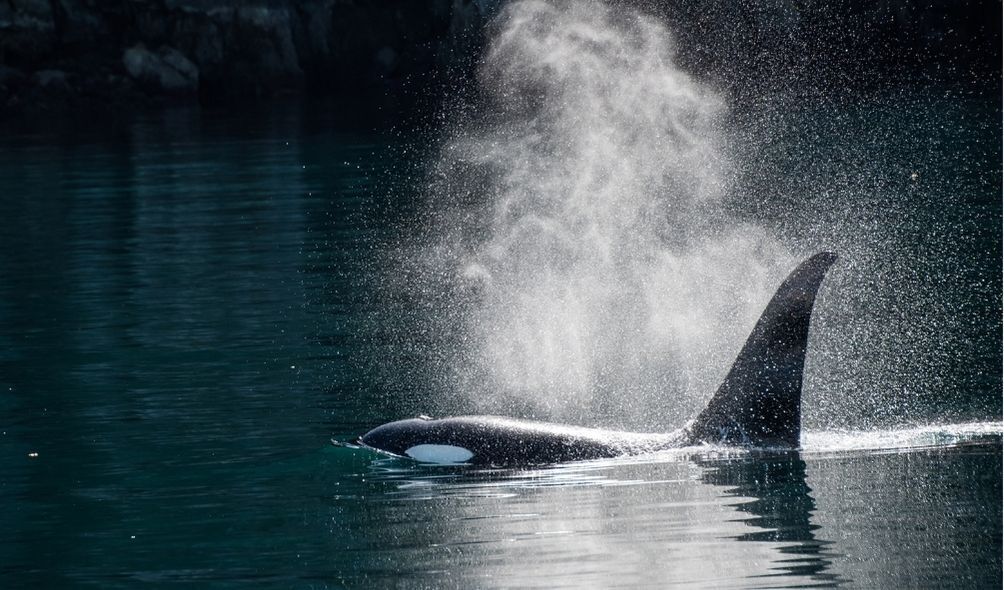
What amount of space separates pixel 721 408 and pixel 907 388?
3131mm

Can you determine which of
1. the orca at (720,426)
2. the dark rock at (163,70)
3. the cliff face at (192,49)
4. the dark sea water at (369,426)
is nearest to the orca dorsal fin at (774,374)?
the orca at (720,426)

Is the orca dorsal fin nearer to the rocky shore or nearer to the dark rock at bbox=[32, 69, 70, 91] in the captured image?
the rocky shore

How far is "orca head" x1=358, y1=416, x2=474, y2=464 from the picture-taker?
1262 cm

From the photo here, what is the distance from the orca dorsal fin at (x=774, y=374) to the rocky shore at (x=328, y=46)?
55186 mm

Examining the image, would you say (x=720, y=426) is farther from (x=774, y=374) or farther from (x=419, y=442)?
(x=419, y=442)

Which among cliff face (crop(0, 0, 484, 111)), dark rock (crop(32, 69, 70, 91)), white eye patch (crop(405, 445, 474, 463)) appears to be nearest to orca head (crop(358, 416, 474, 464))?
white eye patch (crop(405, 445, 474, 463))

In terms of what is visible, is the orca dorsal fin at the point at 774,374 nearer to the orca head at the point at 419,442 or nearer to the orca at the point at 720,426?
the orca at the point at 720,426

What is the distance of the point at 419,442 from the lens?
12.8 metres

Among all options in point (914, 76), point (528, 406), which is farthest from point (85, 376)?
point (914, 76)

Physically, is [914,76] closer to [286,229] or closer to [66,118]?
[66,118]

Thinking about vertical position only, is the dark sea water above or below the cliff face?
below

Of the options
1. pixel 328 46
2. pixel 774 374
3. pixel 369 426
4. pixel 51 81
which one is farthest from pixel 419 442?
pixel 328 46

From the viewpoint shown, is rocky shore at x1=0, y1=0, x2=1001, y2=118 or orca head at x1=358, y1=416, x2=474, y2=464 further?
rocky shore at x1=0, y1=0, x2=1001, y2=118

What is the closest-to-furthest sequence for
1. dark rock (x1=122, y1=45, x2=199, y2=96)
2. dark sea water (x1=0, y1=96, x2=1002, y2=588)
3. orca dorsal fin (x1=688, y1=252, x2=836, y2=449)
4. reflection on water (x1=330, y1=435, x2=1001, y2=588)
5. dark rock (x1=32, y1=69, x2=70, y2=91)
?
reflection on water (x1=330, y1=435, x2=1001, y2=588), dark sea water (x1=0, y1=96, x2=1002, y2=588), orca dorsal fin (x1=688, y1=252, x2=836, y2=449), dark rock (x1=32, y1=69, x2=70, y2=91), dark rock (x1=122, y1=45, x2=199, y2=96)
